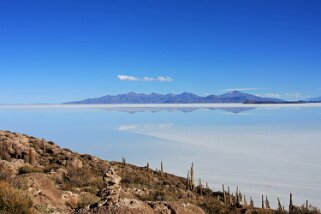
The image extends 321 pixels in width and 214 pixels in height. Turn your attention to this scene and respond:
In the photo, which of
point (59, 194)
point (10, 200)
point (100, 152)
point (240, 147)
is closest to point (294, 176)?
point (240, 147)

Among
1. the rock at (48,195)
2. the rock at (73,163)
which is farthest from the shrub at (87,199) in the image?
the rock at (73,163)

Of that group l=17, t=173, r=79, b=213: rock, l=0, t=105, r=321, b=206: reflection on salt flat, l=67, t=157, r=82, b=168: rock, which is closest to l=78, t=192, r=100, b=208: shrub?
l=17, t=173, r=79, b=213: rock

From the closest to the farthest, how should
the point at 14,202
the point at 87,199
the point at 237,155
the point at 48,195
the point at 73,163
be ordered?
1. the point at 14,202
2. the point at 48,195
3. the point at 87,199
4. the point at 73,163
5. the point at 237,155

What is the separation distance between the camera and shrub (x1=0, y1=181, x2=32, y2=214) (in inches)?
318

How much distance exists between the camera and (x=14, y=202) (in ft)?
27.0

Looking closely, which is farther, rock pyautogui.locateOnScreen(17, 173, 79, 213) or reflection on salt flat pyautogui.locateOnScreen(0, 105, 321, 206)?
reflection on salt flat pyautogui.locateOnScreen(0, 105, 321, 206)

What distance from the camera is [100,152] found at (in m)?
50.9

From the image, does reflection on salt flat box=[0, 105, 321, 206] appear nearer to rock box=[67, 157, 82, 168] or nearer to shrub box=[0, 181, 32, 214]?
rock box=[67, 157, 82, 168]

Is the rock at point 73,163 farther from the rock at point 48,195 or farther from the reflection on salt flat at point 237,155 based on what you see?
the reflection on salt flat at point 237,155

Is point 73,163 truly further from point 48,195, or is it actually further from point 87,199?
point 48,195

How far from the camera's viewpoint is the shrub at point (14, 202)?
318 inches

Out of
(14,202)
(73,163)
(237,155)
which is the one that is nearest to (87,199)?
(14,202)

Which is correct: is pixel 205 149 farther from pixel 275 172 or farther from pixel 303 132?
pixel 303 132

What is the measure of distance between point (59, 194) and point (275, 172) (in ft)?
104
